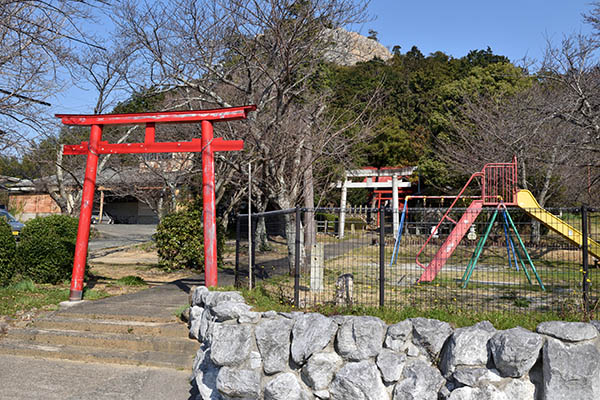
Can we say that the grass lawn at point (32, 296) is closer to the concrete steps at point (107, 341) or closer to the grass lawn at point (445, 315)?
the concrete steps at point (107, 341)

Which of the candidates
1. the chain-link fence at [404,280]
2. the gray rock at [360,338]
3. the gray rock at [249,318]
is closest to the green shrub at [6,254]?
the chain-link fence at [404,280]

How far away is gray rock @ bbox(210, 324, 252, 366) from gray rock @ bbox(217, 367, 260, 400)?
3.9 inches

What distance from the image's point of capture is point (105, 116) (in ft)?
29.9

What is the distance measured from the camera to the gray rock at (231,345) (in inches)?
192

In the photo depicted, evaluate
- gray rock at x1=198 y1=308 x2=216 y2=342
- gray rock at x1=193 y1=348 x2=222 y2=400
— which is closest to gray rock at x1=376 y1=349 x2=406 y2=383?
gray rock at x1=193 y1=348 x2=222 y2=400

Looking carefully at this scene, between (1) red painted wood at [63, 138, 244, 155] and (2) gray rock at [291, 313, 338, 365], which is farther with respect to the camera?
(1) red painted wood at [63, 138, 244, 155]

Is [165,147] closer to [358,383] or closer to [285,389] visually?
[285,389]

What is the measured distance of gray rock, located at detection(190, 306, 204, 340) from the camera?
21.7 ft

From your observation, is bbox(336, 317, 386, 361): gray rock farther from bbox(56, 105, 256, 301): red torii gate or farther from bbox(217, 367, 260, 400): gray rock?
bbox(56, 105, 256, 301): red torii gate

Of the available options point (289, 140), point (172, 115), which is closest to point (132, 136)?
point (289, 140)

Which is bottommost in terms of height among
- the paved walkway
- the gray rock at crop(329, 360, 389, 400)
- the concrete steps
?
the paved walkway

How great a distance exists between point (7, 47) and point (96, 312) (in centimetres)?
505

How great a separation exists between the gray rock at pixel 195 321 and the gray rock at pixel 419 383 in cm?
316

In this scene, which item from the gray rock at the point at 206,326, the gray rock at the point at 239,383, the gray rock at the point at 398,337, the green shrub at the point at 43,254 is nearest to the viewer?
the gray rock at the point at 398,337
